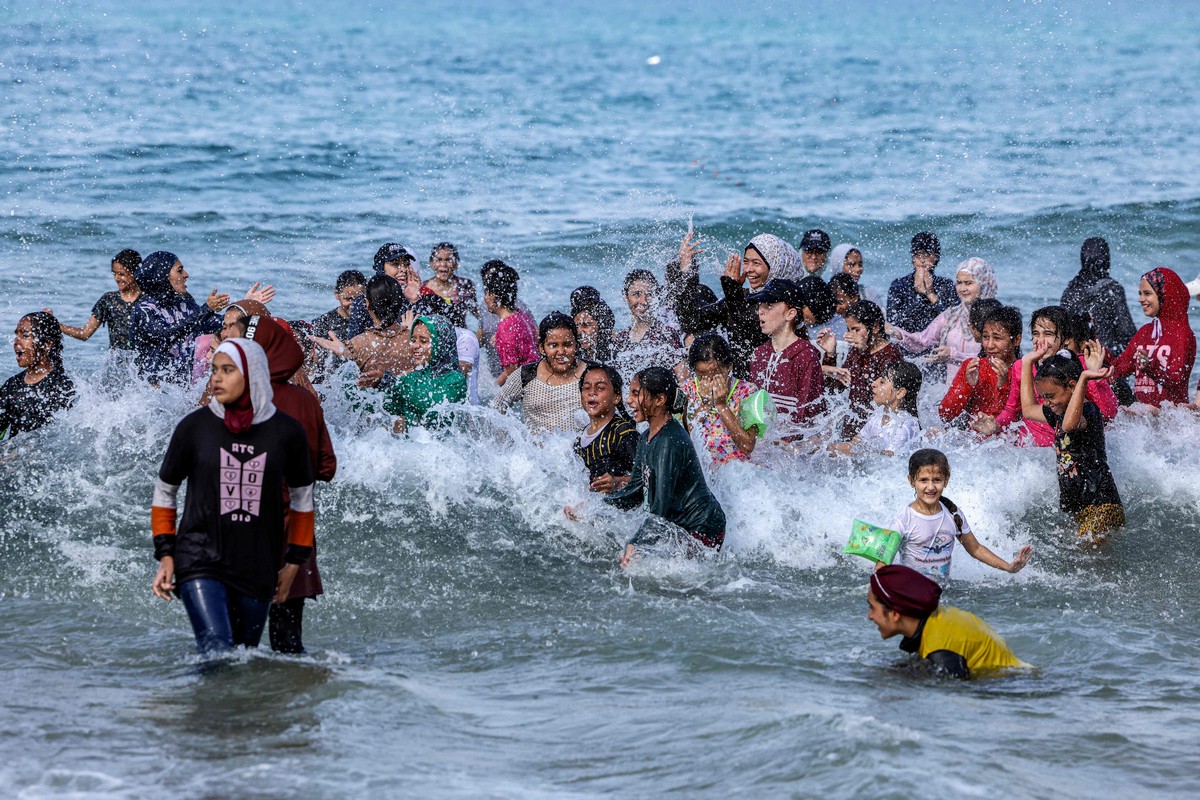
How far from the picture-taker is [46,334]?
1001cm

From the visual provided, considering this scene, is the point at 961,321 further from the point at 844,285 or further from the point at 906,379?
the point at 906,379

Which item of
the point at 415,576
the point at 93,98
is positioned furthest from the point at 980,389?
the point at 93,98

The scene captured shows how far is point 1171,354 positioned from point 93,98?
2942 cm

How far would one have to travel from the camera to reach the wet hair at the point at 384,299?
402 inches

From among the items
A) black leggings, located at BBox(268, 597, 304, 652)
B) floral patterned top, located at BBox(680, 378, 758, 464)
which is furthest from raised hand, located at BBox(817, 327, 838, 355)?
black leggings, located at BBox(268, 597, 304, 652)

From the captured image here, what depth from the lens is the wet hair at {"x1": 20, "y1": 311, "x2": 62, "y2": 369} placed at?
995cm

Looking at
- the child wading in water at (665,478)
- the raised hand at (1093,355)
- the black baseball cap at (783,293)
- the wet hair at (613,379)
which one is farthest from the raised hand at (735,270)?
the raised hand at (1093,355)

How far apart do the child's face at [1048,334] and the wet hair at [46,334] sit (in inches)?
259

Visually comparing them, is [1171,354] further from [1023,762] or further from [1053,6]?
[1053,6]

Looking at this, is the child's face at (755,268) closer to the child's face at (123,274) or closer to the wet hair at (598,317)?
the wet hair at (598,317)

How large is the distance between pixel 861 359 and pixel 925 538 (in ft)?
9.67

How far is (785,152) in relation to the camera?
33.7 metres

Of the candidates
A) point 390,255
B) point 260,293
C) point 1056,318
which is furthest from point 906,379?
point 390,255

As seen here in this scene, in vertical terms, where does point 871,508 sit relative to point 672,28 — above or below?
below
